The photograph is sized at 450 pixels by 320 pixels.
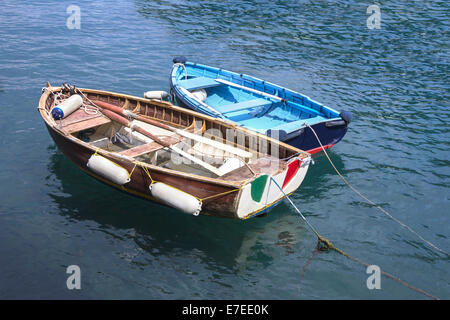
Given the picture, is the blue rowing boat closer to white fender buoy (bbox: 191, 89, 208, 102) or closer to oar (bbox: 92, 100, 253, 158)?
white fender buoy (bbox: 191, 89, 208, 102)

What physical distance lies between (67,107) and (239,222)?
7583 mm

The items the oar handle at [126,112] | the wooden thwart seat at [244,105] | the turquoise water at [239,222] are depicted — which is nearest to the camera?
the turquoise water at [239,222]

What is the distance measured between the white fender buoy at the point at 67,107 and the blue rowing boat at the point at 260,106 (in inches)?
165

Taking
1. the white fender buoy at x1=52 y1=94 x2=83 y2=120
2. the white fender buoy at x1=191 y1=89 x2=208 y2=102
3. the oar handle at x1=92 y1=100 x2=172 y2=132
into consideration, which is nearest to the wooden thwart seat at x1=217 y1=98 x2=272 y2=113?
the white fender buoy at x1=191 y1=89 x2=208 y2=102

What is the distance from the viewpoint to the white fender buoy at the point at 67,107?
49.0 feet

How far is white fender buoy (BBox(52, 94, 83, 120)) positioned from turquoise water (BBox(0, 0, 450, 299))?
6.27ft

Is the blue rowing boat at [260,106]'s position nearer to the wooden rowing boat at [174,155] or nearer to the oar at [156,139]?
the wooden rowing boat at [174,155]

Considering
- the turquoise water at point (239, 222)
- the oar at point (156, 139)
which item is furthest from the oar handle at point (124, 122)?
the turquoise water at point (239, 222)

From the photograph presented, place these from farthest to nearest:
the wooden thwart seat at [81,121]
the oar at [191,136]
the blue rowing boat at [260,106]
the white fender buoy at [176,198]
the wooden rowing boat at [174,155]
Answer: the blue rowing boat at [260,106] → the wooden thwart seat at [81,121] → the oar at [191,136] → the wooden rowing boat at [174,155] → the white fender buoy at [176,198]

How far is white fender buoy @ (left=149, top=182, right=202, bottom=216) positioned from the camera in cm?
1166

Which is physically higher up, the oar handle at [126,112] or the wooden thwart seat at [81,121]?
the oar handle at [126,112]

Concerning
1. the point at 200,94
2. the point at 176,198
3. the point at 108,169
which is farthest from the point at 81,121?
the point at 176,198

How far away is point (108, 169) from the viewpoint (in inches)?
502

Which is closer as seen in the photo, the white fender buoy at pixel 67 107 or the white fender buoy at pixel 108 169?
the white fender buoy at pixel 108 169
